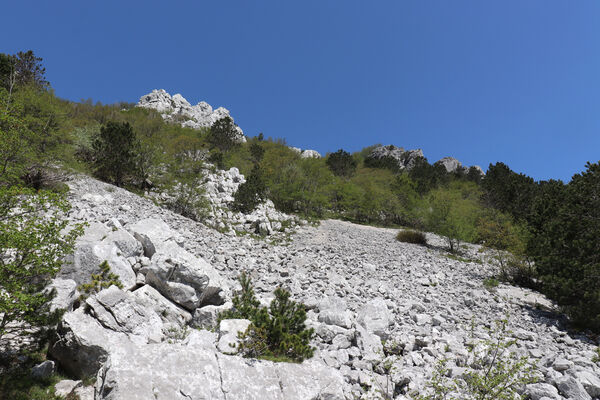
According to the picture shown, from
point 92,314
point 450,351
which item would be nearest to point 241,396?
point 92,314

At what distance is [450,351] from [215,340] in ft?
19.3

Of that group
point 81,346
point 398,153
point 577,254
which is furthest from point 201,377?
point 398,153

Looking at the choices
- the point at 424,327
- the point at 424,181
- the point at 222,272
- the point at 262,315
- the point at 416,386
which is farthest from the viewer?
the point at 424,181

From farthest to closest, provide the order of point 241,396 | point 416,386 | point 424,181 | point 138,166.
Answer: point 424,181, point 138,166, point 416,386, point 241,396

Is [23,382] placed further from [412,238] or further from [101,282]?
[412,238]

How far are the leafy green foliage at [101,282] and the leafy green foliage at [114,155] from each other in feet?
64.3

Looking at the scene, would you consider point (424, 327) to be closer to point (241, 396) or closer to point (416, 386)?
point (416, 386)

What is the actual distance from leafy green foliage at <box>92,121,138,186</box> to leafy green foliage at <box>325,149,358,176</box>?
4350 cm

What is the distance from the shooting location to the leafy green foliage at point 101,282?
646cm

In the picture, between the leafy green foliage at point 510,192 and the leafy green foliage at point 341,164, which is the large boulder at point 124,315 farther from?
the leafy green foliage at point 341,164

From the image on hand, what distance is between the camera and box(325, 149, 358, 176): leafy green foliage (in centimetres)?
6144

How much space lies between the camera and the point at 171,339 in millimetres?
6176

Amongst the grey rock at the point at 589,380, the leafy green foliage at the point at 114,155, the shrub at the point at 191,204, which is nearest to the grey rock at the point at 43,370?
the grey rock at the point at 589,380

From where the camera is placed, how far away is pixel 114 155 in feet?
76.4
